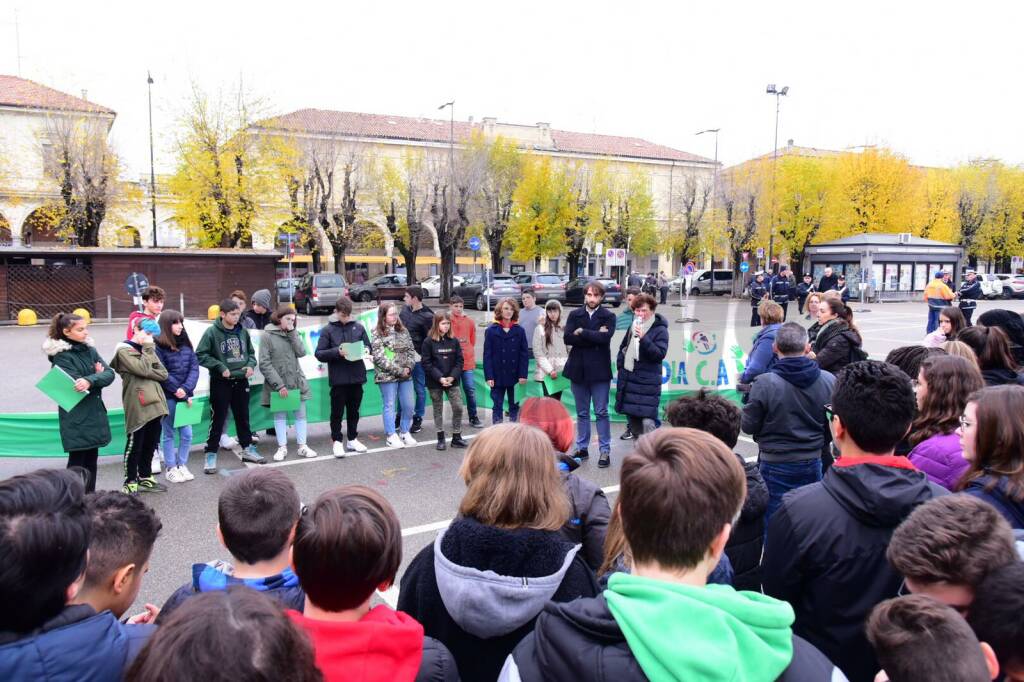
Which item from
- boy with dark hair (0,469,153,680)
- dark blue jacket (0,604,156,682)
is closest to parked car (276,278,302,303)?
boy with dark hair (0,469,153,680)

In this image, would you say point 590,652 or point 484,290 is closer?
point 590,652

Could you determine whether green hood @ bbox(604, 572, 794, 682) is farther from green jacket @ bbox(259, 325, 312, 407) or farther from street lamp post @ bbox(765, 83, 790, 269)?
street lamp post @ bbox(765, 83, 790, 269)

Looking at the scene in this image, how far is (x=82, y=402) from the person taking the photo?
19.9 ft

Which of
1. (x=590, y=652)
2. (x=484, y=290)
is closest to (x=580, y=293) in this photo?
(x=484, y=290)

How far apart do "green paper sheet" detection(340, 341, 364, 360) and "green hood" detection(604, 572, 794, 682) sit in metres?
6.78

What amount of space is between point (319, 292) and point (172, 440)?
906 inches

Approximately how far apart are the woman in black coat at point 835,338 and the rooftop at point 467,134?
158ft

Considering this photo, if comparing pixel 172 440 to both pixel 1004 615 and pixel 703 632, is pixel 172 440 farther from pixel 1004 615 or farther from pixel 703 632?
pixel 1004 615

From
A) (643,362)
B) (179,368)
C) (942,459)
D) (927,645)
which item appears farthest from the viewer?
(643,362)

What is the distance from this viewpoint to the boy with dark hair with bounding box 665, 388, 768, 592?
10.1ft

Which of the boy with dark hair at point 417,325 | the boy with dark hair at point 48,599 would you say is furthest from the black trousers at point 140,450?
the boy with dark hair at point 48,599

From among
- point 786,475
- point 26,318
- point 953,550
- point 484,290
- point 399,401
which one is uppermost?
point 953,550

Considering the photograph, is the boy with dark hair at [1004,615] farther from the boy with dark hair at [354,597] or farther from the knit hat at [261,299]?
the knit hat at [261,299]

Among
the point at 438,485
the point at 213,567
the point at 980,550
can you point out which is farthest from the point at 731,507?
the point at 438,485
